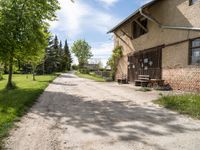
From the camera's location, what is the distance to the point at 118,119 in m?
7.45

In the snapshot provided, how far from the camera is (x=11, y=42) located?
15.3 m

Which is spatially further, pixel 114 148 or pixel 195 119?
pixel 195 119

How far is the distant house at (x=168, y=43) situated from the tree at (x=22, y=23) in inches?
251

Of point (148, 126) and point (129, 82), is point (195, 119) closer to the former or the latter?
point (148, 126)

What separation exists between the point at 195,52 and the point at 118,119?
27.5 ft

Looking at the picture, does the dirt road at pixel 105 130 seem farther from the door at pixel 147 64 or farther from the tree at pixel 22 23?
the door at pixel 147 64

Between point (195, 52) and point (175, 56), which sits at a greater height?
point (195, 52)

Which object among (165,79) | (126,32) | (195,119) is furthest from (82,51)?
(195,119)

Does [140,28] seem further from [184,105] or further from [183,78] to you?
[184,105]

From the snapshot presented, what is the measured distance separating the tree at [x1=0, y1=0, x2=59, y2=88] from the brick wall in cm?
827

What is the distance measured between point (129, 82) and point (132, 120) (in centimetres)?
1673

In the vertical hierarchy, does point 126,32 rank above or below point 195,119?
above

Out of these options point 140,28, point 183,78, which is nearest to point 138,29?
point 140,28

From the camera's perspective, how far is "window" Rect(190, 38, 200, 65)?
1386cm
